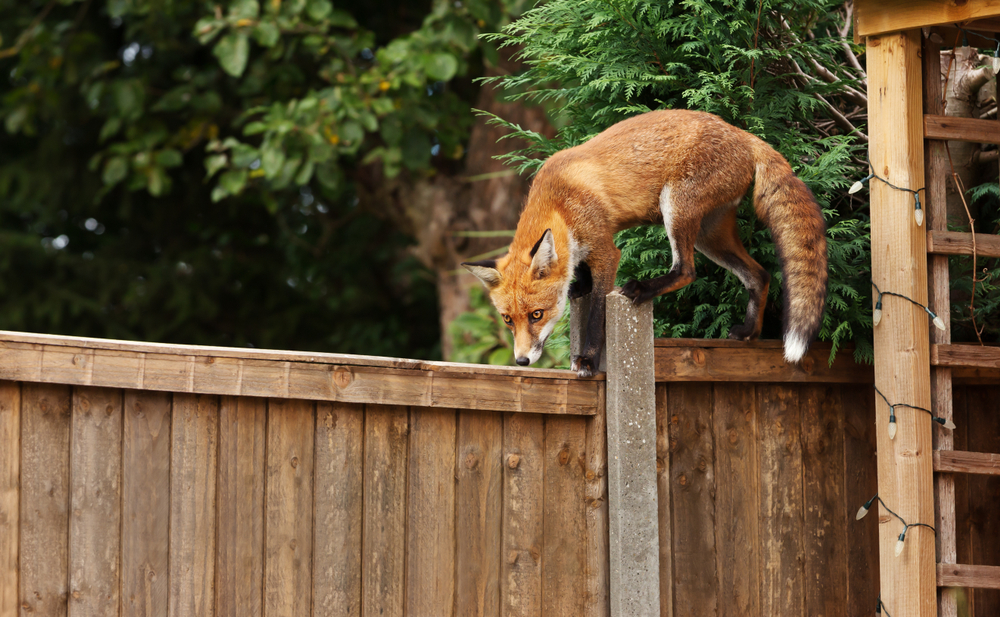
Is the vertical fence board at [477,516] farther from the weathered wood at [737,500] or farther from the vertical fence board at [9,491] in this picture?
the vertical fence board at [9,491]

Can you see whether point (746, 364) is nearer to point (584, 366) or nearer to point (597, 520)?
point (584, 366)

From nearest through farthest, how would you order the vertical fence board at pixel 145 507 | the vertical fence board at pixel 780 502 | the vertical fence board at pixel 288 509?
the vertical fence board at pixel 145 507 → the vertical fence board at pixel 288 509 → the vertical fence board at pixel 780 502

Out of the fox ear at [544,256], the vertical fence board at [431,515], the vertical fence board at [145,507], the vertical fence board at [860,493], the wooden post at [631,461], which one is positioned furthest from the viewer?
the vertical fence board at [860,493]

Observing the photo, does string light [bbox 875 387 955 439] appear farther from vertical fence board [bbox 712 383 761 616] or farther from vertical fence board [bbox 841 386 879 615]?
vertical fence board [bbox 712 383 761 616]

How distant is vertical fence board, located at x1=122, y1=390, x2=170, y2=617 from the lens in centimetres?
254

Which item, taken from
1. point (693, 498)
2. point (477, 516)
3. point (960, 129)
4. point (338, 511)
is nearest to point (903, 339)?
point (960, 129)

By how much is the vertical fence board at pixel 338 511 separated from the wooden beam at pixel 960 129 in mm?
2348

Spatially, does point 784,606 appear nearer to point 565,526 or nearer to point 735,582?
point 735,582

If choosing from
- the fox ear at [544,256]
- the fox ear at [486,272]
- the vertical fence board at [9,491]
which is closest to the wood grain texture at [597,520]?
the fox ear at [544,256]

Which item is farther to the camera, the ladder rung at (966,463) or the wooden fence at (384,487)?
the ladder rung at (966,463)

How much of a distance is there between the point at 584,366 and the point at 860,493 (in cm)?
135

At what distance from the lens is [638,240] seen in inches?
148

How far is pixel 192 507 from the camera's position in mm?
2594

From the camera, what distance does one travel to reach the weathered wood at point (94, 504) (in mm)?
2506
